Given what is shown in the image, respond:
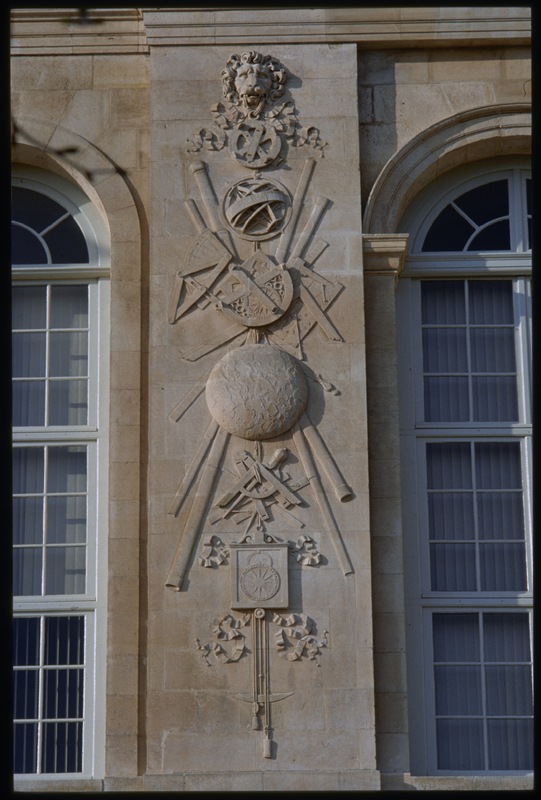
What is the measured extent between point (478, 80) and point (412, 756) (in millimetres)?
5676

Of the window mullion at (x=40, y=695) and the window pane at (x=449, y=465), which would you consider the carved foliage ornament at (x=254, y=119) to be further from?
the window mullion at (x=40, y=695)

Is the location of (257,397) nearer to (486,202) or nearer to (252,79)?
(252,79)

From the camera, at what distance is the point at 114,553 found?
43.0ft

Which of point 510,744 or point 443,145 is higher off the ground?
point 443,145

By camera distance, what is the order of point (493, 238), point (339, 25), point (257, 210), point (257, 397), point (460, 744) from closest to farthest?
point (257, 397) < point (460, 744) < point (257, 210) < point (339, 25) < point (493, 238)

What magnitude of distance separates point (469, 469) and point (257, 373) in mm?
2053

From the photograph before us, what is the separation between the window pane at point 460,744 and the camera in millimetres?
13109

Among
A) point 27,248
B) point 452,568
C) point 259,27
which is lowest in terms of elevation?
point 452,568

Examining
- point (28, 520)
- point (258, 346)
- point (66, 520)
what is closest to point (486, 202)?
point (258, 346)

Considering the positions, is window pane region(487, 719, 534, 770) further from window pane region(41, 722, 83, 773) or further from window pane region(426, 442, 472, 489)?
window pane region(41, 722, 83, 773)

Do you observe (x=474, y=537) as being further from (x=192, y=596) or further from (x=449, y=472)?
(x=192, y=596)

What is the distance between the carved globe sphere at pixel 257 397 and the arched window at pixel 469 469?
4.01 feet

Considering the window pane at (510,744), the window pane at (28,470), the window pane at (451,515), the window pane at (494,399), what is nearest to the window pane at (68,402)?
the window pane at (28,470)

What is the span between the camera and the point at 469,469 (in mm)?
13820
